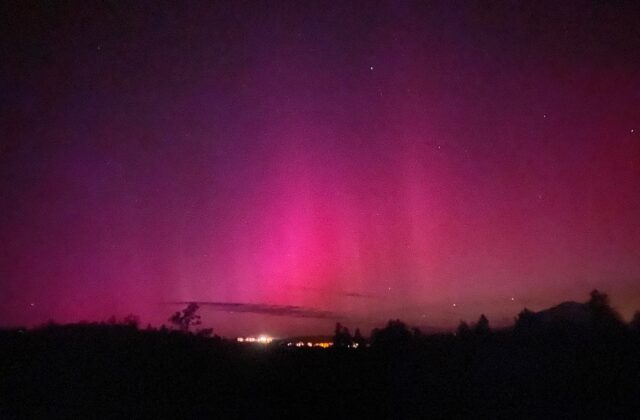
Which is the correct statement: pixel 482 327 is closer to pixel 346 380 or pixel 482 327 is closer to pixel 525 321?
pixel 525 321

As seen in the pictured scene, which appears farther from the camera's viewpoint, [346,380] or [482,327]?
[482,327]

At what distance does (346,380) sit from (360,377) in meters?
0.52

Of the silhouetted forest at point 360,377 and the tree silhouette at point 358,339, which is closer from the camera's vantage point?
the silhouetted forest at point 360,377

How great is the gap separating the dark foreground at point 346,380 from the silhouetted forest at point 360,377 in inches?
2.0

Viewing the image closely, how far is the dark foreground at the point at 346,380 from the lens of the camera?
23.0 metres

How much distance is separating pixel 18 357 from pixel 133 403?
8.78 meters

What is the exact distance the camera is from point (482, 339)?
31469mm

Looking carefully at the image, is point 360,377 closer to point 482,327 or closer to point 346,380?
point 346,380

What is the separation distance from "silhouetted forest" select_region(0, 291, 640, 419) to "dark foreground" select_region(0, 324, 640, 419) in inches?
2.0

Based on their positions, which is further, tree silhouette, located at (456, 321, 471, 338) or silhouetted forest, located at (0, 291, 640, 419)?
tree silhouette, located at (456, 321, 471, 338)

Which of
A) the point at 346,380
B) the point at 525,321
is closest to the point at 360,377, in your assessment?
the point at 346,380

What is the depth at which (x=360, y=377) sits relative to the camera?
29750 mm

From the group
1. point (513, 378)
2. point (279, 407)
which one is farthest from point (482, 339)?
point (279, 407)

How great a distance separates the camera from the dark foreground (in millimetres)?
22969
